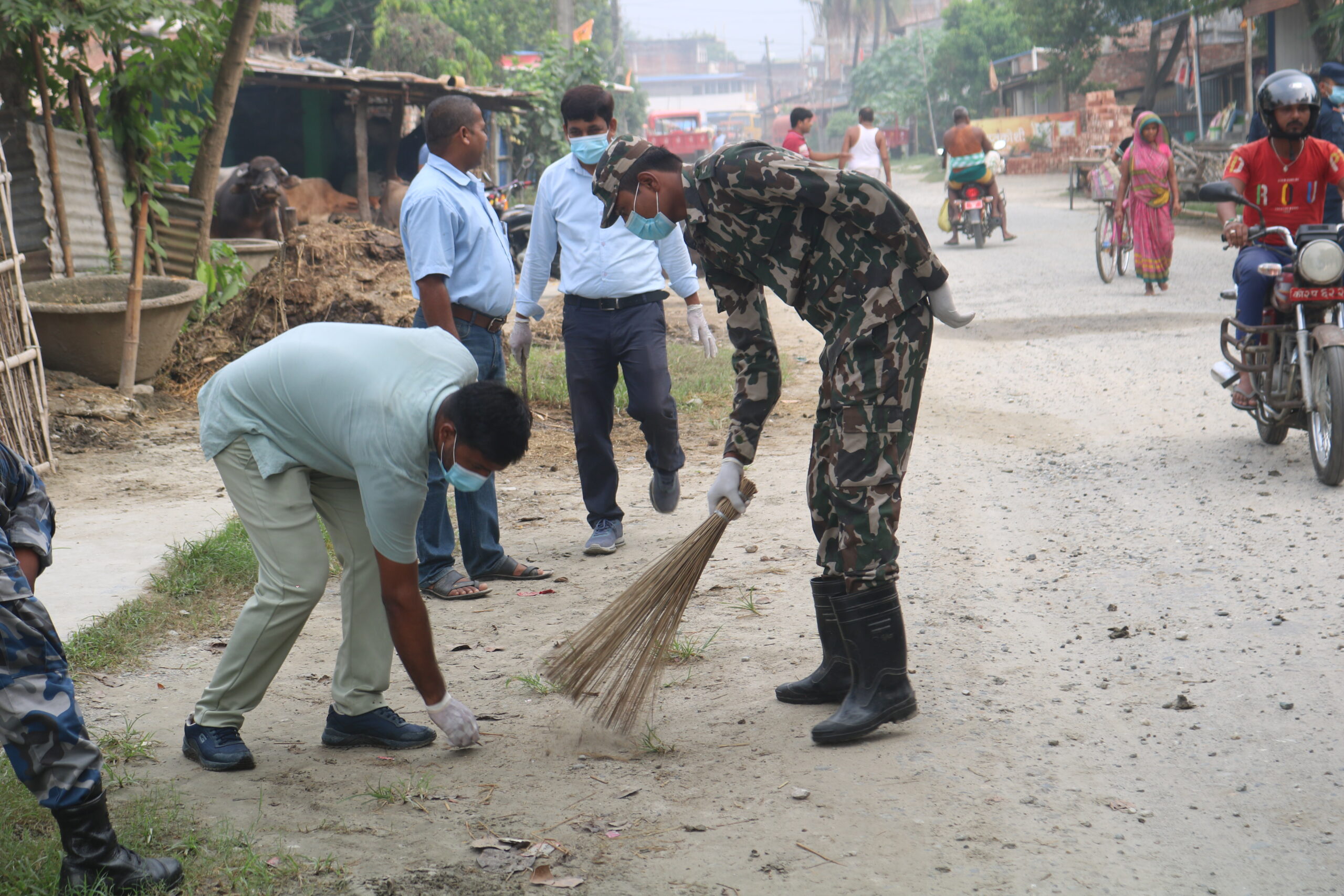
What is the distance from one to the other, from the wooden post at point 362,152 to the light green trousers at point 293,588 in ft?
45.4

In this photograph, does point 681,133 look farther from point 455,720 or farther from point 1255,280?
point 455,720

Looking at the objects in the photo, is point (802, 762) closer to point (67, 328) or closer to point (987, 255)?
point (67, 328)

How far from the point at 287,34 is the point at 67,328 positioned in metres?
16.5

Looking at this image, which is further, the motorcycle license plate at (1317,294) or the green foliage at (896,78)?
the green foliage at (896,78)

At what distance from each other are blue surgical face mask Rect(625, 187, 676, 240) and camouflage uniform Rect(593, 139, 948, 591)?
11 centimetres

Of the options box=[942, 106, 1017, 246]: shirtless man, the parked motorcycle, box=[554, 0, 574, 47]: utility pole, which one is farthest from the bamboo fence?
box=[554, 0, 574, 47]: utility pole

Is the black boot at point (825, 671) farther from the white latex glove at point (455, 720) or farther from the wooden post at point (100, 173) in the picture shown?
the wooden post at point (100, 173)

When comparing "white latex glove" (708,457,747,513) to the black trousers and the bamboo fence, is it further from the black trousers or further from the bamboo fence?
the bamboo fence

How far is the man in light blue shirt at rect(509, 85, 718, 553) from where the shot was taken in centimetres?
504

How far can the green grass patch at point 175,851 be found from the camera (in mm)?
2553

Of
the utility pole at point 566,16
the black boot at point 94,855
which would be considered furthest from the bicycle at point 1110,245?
the utility pole at point 566,16

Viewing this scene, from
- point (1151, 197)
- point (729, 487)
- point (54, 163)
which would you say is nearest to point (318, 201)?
point (54, 163)

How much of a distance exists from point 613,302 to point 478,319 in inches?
25.1

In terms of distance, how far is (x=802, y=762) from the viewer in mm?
3189
